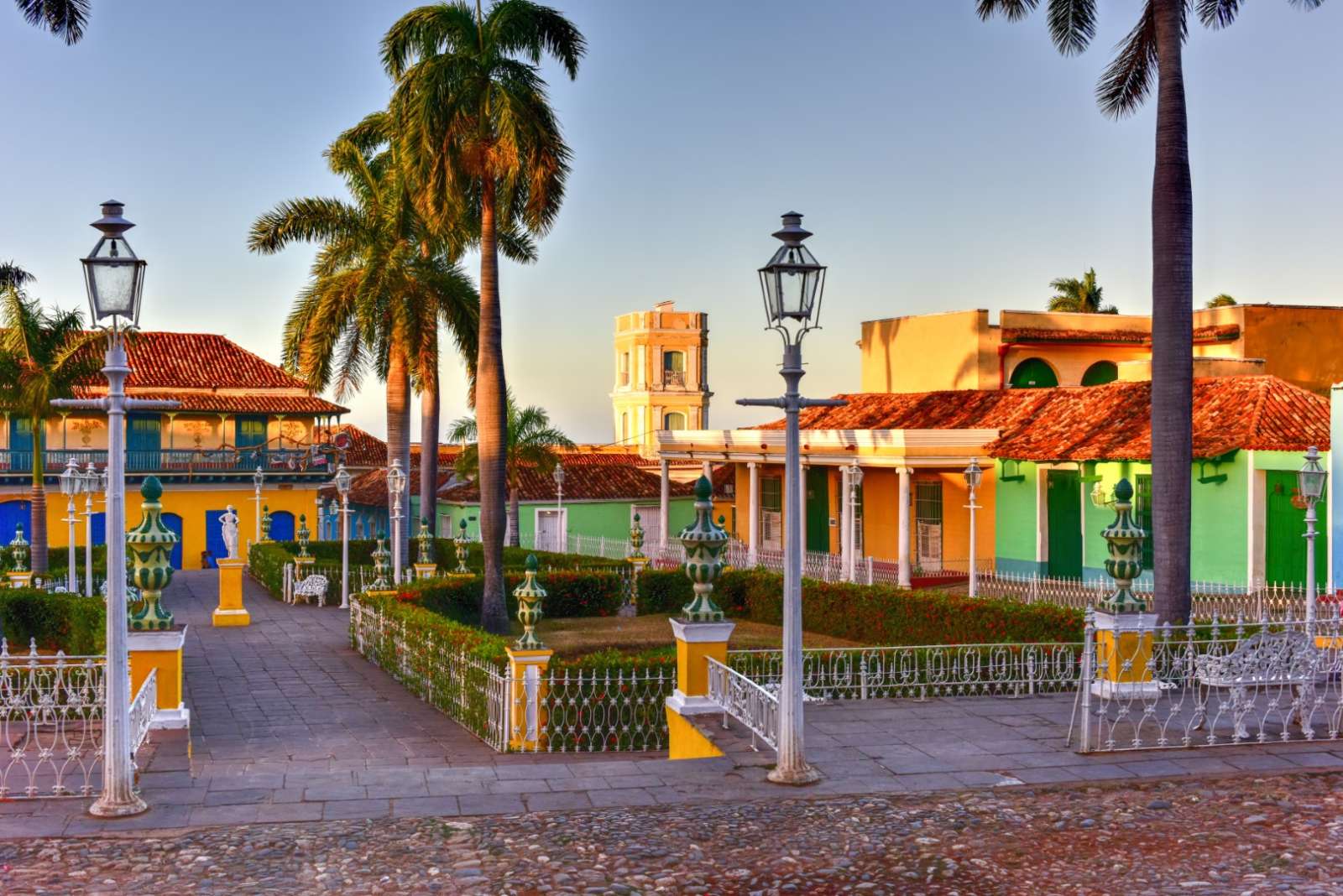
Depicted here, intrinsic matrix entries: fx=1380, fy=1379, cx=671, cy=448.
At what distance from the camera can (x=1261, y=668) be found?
450 inches

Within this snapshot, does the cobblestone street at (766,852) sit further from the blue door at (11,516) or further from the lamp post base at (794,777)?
the blue door at (11,516)

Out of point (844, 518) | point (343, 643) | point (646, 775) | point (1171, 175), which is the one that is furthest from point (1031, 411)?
point (646, 775)

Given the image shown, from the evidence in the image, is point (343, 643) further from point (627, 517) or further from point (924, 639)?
point (627, 517)

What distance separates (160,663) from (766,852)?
598cm

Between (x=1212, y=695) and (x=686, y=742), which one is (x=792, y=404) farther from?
(x=1212, y=695)

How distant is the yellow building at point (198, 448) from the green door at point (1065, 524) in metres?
22.7

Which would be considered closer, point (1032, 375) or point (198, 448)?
point (1032, 375)

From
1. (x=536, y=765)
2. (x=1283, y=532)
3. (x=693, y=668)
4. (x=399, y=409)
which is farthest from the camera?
(x=399, y=409)

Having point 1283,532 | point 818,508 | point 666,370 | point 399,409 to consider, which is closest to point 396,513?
point 399,409

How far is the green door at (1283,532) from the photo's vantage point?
898 inches

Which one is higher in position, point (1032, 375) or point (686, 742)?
point (1032, 375)

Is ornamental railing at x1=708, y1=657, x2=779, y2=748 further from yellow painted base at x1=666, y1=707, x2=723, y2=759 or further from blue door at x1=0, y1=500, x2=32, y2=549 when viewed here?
blue door at x1=0, y1=500, x2=32, y2=549

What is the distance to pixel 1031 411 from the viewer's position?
29.1m

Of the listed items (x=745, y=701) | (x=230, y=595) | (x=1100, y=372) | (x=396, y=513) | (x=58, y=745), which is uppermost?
(x=1100, y=372)
